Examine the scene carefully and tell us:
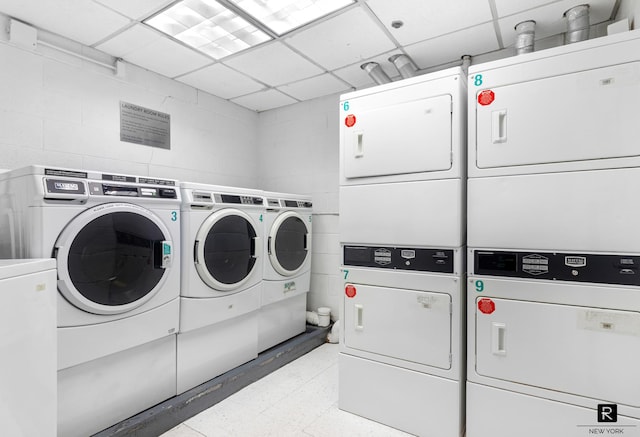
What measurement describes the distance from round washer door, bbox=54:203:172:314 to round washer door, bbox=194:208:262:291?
26cm

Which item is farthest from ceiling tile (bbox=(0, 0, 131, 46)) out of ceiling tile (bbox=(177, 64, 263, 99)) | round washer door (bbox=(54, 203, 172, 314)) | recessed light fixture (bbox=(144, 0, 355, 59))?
round washer door (bbox=(54, 203, 172, 314))

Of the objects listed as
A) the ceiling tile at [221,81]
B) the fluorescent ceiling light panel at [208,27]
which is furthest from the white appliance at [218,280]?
the ceiling tile at [221,81]

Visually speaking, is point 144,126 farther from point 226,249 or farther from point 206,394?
point 206,394

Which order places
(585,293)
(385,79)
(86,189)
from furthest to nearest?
(385,79) → (86,189) → (585,293)

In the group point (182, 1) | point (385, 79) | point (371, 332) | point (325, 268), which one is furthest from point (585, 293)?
point (182, 1)

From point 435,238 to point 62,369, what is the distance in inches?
82.7

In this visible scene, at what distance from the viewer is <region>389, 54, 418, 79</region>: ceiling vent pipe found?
2.67m

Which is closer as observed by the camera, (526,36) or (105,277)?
(105,277)

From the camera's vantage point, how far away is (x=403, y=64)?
Result: 8.79 ft

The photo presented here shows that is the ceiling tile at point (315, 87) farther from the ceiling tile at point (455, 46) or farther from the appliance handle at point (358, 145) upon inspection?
the appliance handle at point (358, 145)

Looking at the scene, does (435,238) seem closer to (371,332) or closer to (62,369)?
(371,332)

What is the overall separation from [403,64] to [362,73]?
439 millimetres

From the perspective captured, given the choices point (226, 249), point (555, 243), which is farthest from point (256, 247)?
point (555, 243)

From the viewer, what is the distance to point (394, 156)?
79.0 inches
